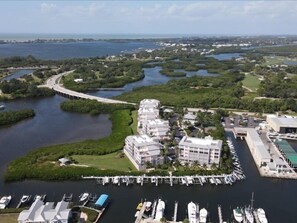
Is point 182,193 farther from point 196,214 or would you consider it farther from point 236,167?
point 236,167

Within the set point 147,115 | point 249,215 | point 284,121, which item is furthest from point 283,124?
point 249,215

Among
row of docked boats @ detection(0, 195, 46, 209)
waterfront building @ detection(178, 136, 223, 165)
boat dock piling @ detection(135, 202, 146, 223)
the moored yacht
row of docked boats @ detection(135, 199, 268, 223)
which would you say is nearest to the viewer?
boat dock piling @ detection(135, 202, 146, 223)

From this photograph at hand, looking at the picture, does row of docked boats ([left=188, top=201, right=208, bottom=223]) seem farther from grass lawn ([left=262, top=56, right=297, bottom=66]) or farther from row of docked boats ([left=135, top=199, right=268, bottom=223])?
grass lawn ([left=262, top=56, right=297, bottom=66])

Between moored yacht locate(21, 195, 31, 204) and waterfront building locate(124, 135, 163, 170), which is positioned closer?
moored yacht locate(21, 195, 31, 204)

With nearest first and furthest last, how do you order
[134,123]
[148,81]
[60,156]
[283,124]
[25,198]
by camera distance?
[25,198], [60,156], [283,124], [134,123], [148,81]

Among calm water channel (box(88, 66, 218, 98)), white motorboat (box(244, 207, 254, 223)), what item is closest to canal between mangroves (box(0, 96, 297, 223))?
white motorboat (box(244, 207, 254, 223))

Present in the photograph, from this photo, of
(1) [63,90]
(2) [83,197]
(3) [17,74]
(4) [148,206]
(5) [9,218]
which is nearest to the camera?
(5) [9,218]
